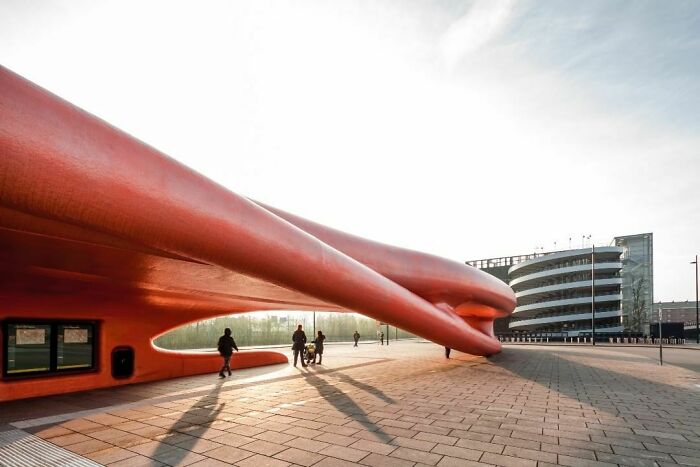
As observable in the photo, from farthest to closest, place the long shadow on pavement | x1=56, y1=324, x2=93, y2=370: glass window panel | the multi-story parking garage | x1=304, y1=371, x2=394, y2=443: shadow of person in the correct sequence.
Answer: the multi-story parking garage, x1=56, y1=324, x2=93, y2=370: glass window panel, the long shadow on pavement, x1=304, y1=371, x2=394, y2=443: shadow of person

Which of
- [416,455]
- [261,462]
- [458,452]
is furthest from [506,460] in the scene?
[261,462]

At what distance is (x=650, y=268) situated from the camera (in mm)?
72625

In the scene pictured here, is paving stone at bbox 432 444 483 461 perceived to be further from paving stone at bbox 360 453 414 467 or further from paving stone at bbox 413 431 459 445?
paving stone at bbox 360 453 414 467

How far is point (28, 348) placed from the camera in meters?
7.60

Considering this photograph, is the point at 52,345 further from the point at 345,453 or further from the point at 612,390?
the point at 612,390

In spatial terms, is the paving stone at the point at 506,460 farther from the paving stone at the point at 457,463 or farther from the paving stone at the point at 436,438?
the paving stone at the point at 436,438

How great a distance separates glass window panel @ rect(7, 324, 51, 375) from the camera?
738 cm

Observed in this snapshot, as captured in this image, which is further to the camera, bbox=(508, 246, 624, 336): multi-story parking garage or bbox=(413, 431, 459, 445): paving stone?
bbox=(508, 246, 624, 336): multi-story parking garage

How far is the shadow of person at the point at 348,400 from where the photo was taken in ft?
18.2

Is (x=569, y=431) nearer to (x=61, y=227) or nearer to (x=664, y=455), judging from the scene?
(x=664, y=455)

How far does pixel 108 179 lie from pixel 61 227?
4.79 ft

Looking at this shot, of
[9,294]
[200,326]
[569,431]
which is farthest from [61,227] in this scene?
[200,326]

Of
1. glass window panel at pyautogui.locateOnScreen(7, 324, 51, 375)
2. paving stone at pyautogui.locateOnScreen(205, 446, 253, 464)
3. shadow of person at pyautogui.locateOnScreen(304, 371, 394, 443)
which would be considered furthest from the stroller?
paving stone at pyautogui.locateOnScreen(205, 446, 253, 464)

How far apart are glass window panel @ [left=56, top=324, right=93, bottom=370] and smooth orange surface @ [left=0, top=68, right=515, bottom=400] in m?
0.22
